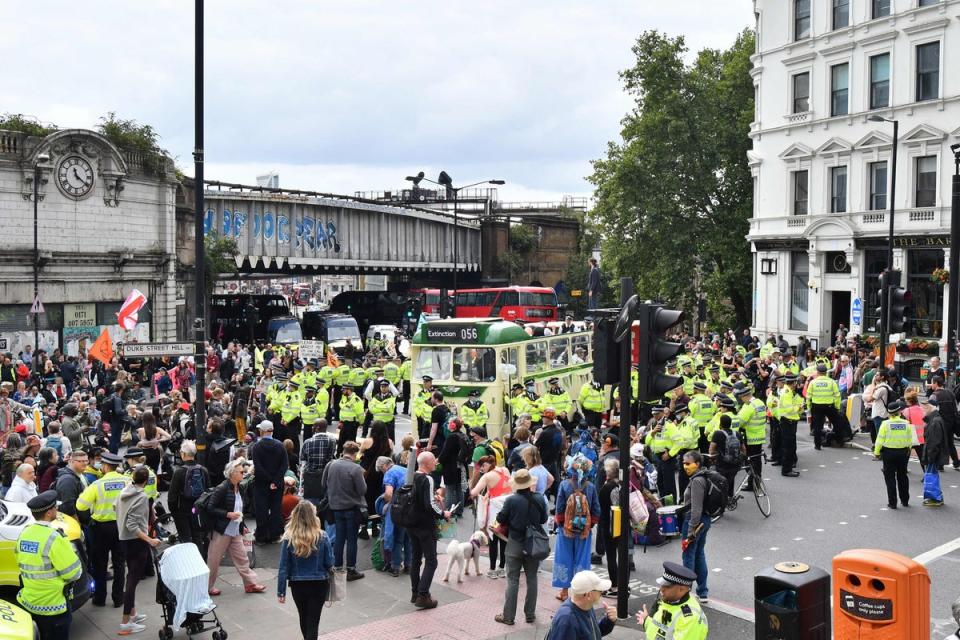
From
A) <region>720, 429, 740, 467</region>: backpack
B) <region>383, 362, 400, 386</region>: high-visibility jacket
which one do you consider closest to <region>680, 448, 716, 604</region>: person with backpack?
<region>720, 429, 740, 467</region>: backpack

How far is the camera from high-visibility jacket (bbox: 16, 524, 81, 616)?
8211 mm

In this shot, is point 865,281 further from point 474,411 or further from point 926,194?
point 474,411

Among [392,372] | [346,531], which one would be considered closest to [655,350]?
[346,531]

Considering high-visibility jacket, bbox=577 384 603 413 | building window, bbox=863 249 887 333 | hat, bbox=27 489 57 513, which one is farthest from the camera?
building window, bbox=863 249 887 333

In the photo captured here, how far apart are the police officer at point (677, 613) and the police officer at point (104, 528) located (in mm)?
6325

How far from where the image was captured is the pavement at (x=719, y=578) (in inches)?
388

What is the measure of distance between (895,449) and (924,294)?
22.3 m

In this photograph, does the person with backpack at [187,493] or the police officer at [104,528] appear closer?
the police officer at [104,528]

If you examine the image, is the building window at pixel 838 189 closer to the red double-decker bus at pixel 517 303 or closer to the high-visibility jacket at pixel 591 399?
the red double-decker bus at pixel 517 303

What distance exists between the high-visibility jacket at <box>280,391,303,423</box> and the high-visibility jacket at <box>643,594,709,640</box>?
12452mm

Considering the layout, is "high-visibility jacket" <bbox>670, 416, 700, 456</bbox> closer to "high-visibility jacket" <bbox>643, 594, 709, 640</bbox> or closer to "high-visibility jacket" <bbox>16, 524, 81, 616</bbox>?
"high-visibility jacket" <bbox>643, 594, 709, 640</bbox>

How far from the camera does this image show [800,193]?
39.1 metres

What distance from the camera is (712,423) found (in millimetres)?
15062

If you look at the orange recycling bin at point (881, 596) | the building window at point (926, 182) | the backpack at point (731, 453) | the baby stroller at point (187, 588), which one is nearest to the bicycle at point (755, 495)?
the backpack at point (731, 453)
